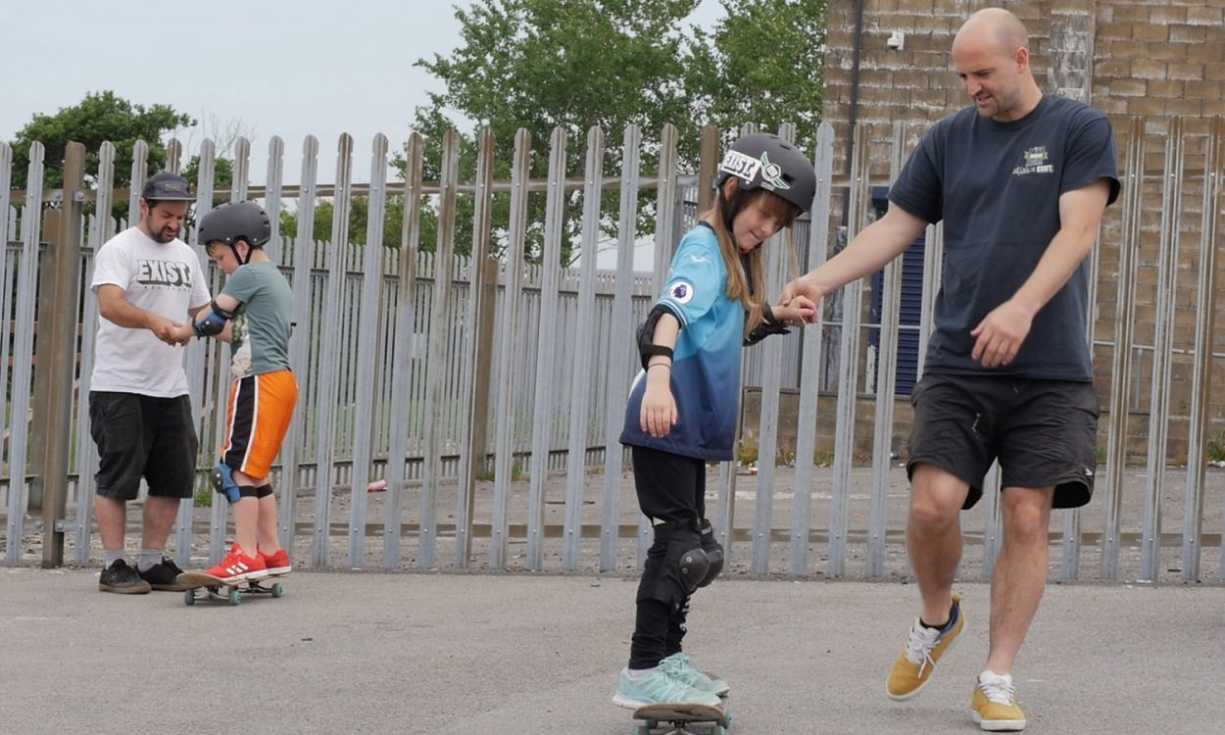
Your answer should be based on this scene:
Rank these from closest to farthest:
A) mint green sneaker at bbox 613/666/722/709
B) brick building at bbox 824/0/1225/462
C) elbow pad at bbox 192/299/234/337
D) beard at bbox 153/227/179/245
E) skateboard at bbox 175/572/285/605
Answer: mint green sneaker at bbox 613/666/722/709 → skateboard at bbox 175/572/285/605 → elbow pad at bbox 192/299/234/337 → beard at bbox 153/227/179/245 → brick building at bbox 824/0/1225/462

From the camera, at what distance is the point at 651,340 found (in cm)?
517

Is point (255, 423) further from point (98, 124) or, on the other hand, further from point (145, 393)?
point (98, 124)

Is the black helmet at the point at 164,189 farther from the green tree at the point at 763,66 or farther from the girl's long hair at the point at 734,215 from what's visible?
the green tree at the point at 763,66

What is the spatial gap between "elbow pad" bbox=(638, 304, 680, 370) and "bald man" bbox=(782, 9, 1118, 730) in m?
0.40

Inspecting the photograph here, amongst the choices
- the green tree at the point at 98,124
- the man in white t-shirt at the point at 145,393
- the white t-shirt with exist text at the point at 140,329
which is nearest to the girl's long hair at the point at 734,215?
the man in white t-shirt at the point at 145,393

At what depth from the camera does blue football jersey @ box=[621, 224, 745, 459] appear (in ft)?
17.2

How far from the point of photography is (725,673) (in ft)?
20.9

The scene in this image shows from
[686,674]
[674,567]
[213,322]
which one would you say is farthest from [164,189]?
[686,674]

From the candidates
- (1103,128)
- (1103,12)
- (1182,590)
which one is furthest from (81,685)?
(1103,12)

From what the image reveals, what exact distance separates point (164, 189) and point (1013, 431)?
4.35 meters

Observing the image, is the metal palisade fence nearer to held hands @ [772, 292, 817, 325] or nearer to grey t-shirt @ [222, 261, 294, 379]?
grey t-shirt @ [222, 261, 294, 379]

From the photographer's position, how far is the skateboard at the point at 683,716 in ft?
16.8

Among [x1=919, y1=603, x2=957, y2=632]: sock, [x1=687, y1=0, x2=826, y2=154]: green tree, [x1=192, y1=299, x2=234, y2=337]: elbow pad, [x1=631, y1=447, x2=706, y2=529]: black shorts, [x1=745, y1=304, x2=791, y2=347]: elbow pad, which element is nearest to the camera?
[x1=631, y1=447, x2=706, y2=529]: black shorts

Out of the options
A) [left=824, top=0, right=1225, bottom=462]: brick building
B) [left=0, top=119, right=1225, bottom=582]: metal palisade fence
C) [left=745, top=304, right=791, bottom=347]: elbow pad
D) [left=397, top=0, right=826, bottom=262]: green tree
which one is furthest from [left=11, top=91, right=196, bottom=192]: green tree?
[left=745, top=304, right=791, bottom=347]: elbow pad
